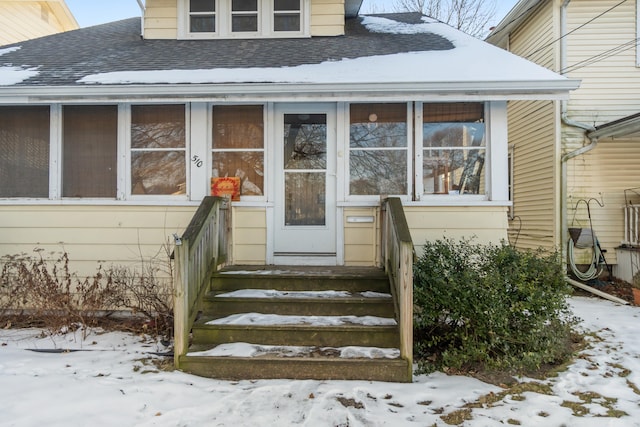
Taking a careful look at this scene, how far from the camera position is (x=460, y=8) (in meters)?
17.7

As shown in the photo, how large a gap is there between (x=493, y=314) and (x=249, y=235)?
10.2 feet

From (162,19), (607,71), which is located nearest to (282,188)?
(162,19)

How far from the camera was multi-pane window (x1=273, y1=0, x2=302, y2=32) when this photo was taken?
21.2 feet

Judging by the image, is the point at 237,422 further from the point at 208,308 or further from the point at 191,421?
the point at 208,308

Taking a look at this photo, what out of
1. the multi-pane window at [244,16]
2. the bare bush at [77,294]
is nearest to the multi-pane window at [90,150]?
the bare bush at [77,294]

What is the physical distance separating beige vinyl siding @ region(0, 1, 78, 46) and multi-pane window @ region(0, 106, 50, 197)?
731cm

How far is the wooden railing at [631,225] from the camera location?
24.2 ft

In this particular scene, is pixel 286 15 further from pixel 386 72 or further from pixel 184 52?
pixel 386 72

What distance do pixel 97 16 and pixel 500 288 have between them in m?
21.2

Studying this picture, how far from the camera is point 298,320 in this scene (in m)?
3.98

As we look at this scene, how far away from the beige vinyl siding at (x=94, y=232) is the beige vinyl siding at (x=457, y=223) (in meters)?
3.00

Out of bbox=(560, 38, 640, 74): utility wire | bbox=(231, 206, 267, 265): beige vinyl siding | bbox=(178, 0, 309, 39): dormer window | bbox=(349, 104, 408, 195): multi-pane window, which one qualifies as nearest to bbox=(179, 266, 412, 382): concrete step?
bbox=(231, 206, 267, 265): beige vinyl siding

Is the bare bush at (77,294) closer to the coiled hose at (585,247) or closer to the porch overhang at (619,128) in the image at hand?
the coiled hose at (585,247)

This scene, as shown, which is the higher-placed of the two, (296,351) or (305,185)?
(305,185)
